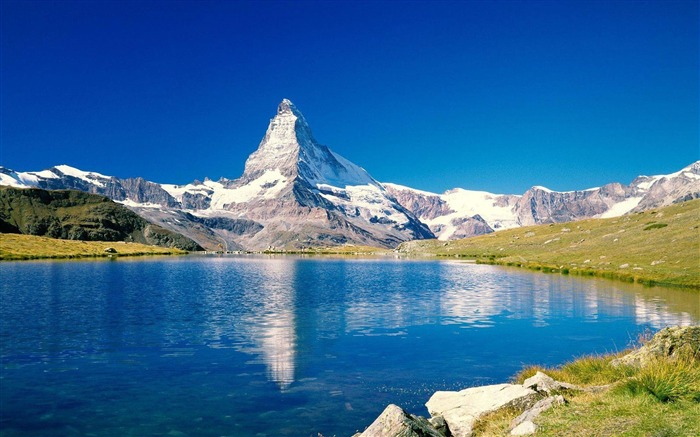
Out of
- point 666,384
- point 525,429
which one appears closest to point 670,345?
point 666,384

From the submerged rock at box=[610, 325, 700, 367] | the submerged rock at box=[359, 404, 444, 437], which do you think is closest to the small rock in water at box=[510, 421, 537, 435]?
the submerged rock at box=[359, 404, 444, 437]

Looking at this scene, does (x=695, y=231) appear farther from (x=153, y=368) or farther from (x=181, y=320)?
(x=153, y=368)

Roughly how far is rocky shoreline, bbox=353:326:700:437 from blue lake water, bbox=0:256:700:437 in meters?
3.76

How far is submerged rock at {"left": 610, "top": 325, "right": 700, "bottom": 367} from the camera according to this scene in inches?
821

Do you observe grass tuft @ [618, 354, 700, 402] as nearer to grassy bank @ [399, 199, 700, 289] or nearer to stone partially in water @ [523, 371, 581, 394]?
stone partially in water @ [523, 371, 581, 394]

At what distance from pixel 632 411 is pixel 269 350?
81.7ft

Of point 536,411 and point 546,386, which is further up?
point 536,411

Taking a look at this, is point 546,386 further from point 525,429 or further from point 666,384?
point 525,429

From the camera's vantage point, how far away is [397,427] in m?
14.5

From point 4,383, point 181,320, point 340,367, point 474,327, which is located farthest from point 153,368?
point 474,327

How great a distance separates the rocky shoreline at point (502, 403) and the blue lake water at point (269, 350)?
376cm

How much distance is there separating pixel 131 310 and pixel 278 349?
2469 centimetres

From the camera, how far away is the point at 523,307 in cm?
5778

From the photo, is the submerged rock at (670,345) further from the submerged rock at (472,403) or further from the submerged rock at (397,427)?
the submerged rock at (397,427)
